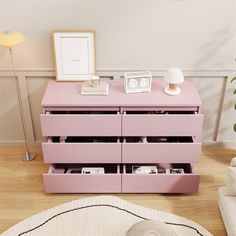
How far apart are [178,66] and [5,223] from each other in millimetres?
1701

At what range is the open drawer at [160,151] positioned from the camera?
2.62 meters

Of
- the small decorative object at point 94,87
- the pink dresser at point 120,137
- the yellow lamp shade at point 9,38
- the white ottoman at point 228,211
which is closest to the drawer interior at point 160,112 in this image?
the pink dresser at point 120,137

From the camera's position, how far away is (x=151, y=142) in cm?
273

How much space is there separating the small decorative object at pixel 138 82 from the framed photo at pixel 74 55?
35 cm

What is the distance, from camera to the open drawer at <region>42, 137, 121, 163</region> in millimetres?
2617

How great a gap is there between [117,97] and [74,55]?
483mm

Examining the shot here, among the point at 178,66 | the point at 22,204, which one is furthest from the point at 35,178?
the point at 178,66

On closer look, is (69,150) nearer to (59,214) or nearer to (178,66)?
(59,214)

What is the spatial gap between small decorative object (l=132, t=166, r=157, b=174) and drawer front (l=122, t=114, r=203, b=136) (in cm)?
31

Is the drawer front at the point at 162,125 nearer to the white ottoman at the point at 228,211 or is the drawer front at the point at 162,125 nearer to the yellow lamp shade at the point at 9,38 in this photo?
the white ottoman at the point at 228,211

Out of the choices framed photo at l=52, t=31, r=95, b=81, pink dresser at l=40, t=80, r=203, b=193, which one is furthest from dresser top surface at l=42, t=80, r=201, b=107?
framed photo at l=52, t=31, r=95, b=81

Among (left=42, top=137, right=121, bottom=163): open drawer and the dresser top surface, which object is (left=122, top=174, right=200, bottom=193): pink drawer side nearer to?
(left=42, top=137, right=121, bottom=163): open drawer

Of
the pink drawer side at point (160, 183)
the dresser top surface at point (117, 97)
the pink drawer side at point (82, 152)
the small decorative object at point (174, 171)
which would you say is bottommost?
the pink drawer side at point (160, 183)

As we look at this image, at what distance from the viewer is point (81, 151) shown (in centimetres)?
265
